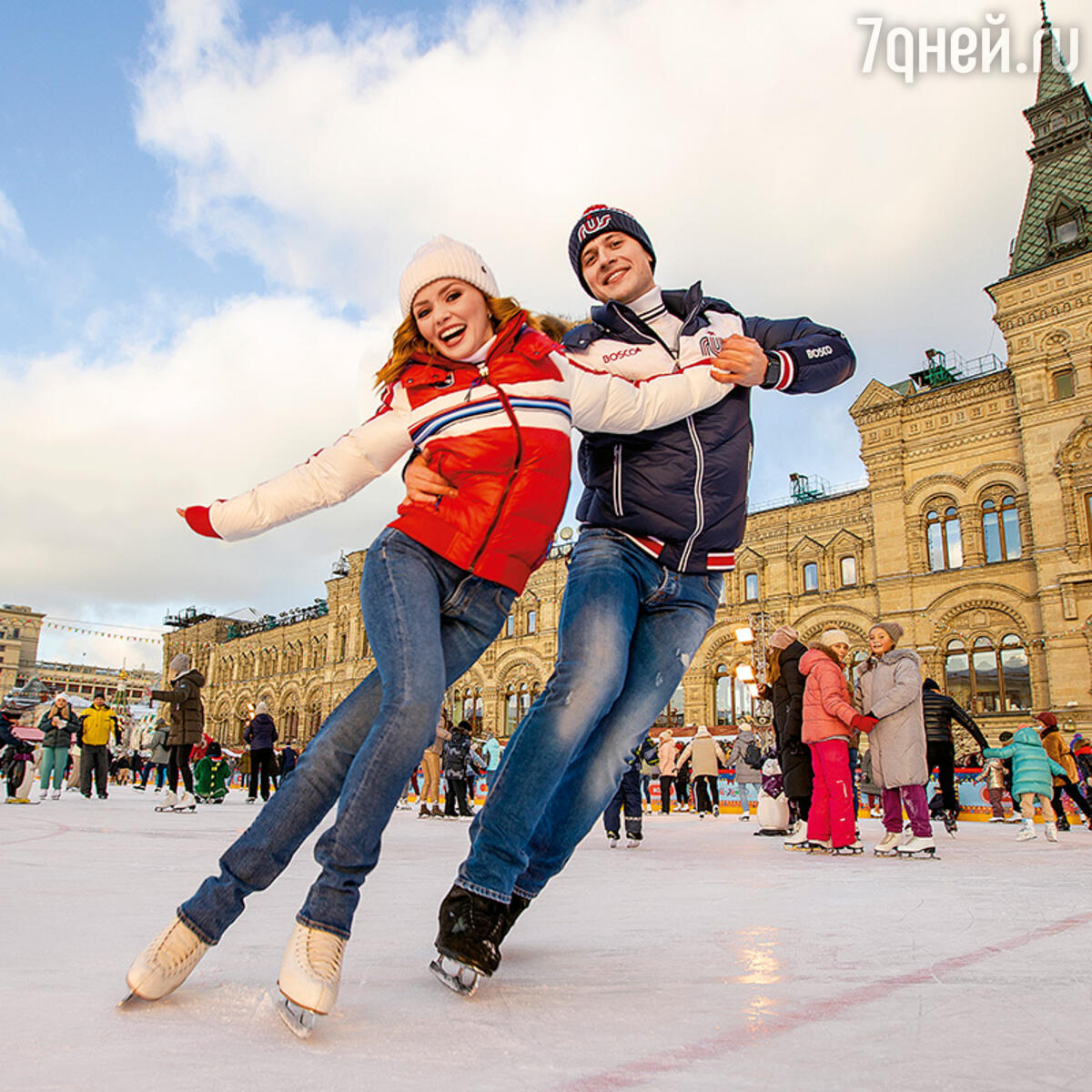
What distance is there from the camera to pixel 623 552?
85.7 inches

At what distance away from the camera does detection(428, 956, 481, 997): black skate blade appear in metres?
1.54

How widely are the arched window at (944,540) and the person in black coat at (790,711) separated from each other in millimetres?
16301

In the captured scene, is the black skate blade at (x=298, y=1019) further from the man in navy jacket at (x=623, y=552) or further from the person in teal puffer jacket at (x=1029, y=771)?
the person in teal puffer jacket at (x=1029, y=771)

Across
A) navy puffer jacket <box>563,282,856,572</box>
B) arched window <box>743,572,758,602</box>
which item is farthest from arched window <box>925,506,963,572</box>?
navy puffer jacket <box>563,282,856,572</box>

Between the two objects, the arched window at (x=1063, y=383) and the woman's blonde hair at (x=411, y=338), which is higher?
the arched window at (x=1063, y=383)

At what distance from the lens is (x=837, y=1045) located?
1222 millimetres

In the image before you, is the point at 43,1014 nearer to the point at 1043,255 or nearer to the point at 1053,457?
the point at 1053,457

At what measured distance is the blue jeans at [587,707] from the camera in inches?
71.8

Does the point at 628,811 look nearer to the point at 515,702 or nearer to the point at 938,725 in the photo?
the point at 938,725

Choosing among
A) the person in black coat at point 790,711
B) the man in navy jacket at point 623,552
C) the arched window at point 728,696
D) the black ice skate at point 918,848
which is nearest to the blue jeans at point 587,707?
the man in navy jacket at point 623,552

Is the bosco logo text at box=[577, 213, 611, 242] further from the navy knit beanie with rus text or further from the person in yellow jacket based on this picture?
the person in yellow jacket

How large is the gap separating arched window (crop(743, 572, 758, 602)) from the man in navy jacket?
23101mm

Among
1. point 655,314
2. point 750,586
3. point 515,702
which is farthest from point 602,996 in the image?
point 515,702

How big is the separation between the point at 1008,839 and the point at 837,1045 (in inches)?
290
